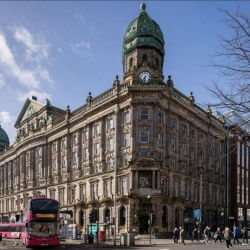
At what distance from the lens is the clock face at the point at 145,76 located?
201 feet

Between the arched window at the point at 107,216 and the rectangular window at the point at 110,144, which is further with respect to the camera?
the rectangular window at the point at 110,144

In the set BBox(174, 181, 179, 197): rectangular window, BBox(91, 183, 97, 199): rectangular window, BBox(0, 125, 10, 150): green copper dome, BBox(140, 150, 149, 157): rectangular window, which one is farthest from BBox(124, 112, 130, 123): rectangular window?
BBox(0, 125, 10, 150): green copper dome

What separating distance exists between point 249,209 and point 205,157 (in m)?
21.8

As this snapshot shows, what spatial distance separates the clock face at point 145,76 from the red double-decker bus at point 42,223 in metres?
30.9

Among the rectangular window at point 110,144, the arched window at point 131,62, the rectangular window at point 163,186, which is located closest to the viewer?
the rectangular window at point 163,186


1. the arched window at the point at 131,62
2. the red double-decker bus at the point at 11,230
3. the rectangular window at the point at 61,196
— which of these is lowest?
the red double-decker bus at the point at 11,230

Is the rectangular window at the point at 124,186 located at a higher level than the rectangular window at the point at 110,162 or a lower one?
lower

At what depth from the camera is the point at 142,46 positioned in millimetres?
67375

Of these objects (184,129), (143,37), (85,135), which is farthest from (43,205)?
(143,37)

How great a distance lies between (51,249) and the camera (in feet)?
114

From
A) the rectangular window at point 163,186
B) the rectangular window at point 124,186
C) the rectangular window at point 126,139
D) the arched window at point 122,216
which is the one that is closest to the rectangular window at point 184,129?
the rectangular window at point 163,186

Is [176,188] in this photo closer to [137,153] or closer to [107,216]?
[137,153]

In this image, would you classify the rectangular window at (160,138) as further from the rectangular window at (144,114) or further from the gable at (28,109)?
the gable at (28,109)

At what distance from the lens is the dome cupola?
67.4 m
